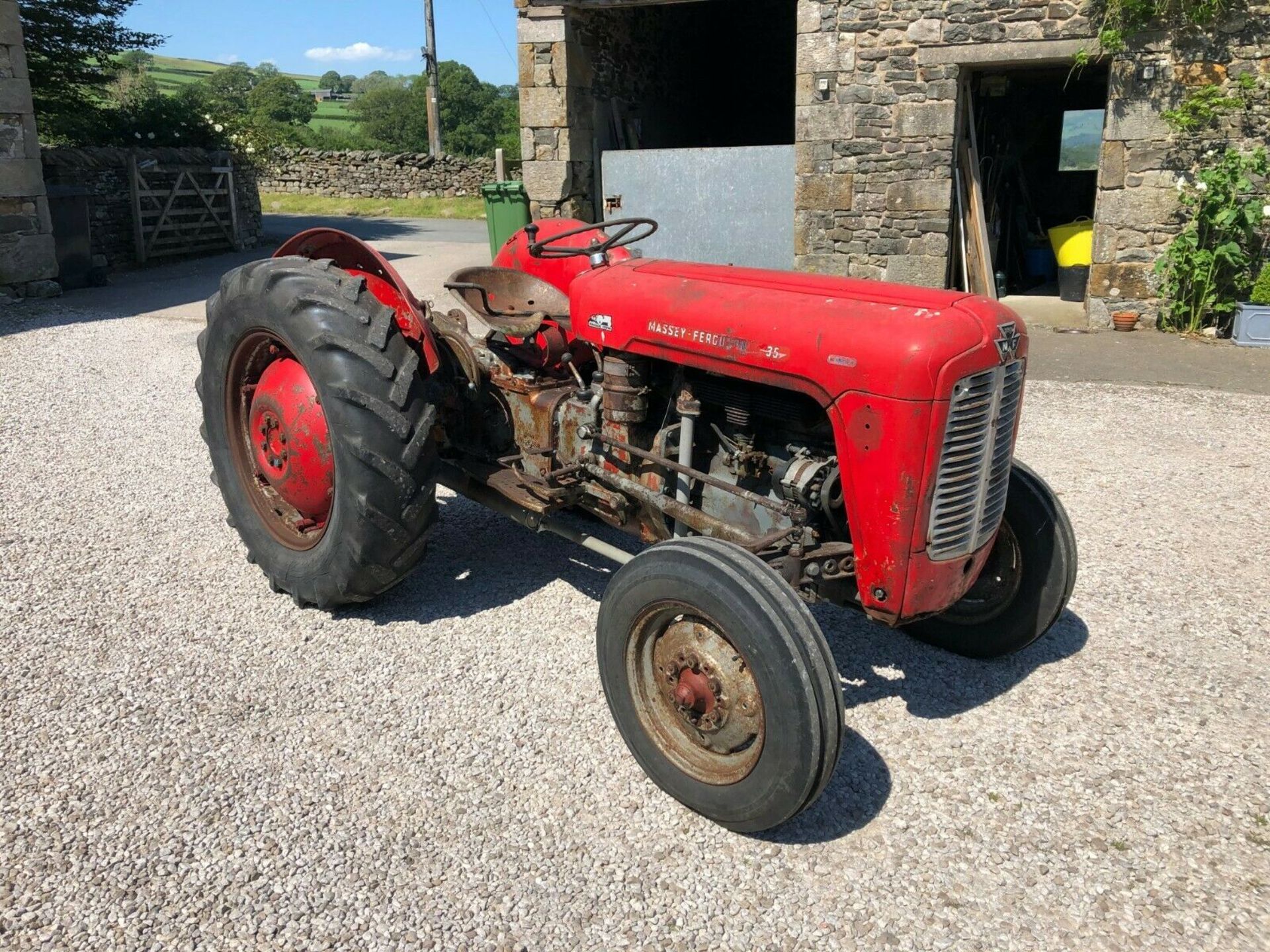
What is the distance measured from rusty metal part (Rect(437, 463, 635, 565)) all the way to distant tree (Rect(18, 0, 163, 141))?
46.5 feet

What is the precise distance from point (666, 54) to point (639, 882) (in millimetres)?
11981

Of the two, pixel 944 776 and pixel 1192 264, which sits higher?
pixel 1192 264

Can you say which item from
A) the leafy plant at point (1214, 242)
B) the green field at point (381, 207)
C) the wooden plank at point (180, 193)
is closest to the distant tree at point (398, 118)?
the green field at point (381, 207)

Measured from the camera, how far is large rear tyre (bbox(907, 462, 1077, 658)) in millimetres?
3035

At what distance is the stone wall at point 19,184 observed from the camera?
31.8ft

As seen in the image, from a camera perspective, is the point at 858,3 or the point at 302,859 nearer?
the point at 302,859

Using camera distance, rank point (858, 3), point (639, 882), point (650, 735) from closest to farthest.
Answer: point (639, 882)
point (650, 735)
point (858, 3)

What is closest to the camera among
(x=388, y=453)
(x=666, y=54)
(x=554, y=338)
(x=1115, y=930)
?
(x=1115, y=930)

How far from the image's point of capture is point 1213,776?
2.69 m

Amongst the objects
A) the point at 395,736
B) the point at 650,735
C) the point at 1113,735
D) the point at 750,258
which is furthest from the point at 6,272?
the point at 1113,735

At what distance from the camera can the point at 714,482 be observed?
284 cm

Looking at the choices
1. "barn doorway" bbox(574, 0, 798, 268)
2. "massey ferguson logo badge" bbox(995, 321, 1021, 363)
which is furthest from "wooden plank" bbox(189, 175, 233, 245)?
"massey ferguson logo badge" bbox(995, 321, 1021, 363)

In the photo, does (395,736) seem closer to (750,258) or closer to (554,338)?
(554,338)

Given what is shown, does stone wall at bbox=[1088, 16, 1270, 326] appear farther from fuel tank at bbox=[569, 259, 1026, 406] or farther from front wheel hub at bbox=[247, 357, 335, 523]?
front wheel hub at bbox=[247, 357, 335, 523]
